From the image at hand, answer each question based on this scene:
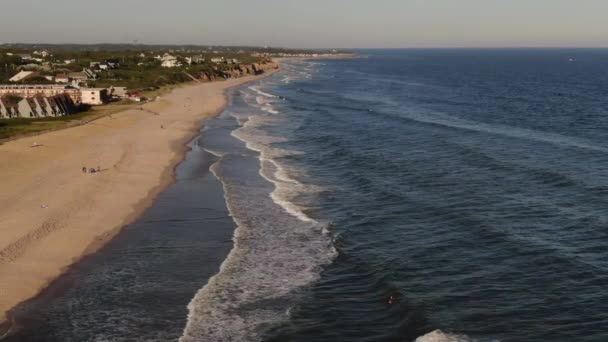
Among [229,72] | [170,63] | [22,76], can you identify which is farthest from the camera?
[229,72]

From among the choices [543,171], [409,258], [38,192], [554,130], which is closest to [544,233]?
[409,258]

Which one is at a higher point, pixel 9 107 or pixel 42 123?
pixel 9 107

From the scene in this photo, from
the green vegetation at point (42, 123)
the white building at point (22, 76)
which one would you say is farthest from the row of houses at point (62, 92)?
the white building at point (22, 76)

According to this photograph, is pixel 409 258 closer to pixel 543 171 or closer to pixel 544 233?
pixel 544 233

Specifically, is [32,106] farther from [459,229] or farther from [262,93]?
[459,229]

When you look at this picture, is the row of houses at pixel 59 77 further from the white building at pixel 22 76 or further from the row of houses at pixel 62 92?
the row of houses at pixel 62 92

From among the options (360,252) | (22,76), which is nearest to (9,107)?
(22,76)

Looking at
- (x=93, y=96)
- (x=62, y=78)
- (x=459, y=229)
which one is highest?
(x=62, y=78)
